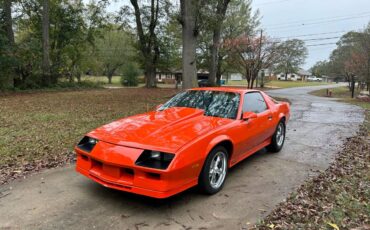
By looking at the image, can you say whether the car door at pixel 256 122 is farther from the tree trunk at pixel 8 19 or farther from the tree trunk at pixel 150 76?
the tree trunk at pixel 150 76

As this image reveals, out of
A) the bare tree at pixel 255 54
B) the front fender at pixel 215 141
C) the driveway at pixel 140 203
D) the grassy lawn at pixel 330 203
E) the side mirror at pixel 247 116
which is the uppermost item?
the bare tree at pixel 255 54

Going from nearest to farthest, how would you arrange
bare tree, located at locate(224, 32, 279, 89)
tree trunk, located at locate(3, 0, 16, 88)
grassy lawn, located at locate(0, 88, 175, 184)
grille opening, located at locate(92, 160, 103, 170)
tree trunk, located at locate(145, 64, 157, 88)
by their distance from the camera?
grille opening, located at locate(92, 160, 103, 170), grassy lawn, located at locate(0, 88, 175, 184), tree trunk, located at locate(3, 0, 16, 88), bare tree, located at locate(224, 32, 279, 89), tree trunk, located at locate(145, 64, 157, 88)

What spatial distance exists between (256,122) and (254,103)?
45 centimetres

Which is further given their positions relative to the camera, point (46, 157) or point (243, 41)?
point (243, 41)

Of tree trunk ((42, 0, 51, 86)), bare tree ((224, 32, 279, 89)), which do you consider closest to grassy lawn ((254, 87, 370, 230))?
bare tree ((224, 32, 279, 89))

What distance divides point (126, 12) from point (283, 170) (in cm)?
2395

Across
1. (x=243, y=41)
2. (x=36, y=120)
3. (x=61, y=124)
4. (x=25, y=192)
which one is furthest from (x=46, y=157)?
(x=243, y=41)

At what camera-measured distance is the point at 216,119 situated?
13.4 ft

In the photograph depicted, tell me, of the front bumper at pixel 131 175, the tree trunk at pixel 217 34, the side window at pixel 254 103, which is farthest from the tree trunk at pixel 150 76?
the front bumper at pixel 131 175

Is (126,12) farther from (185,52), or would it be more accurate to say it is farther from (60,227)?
(60,227)

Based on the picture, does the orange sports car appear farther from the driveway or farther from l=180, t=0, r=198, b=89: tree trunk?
l=180, t=0, r=198, b=89: tree trunk

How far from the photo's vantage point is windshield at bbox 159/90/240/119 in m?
4.35

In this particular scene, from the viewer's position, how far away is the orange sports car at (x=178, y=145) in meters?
3.08

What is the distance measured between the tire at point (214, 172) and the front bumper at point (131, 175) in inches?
6.5
